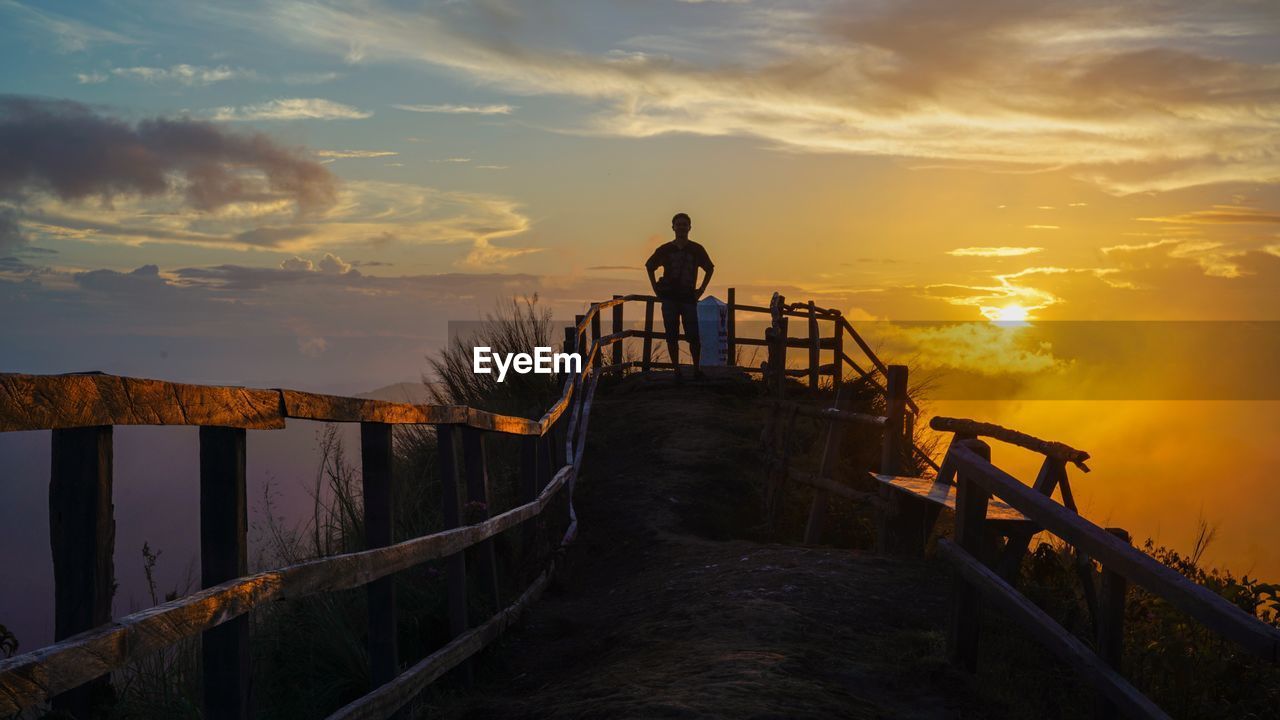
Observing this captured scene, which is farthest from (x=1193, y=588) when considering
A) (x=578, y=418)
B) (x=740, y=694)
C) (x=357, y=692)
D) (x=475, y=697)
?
(x=578, y=418)

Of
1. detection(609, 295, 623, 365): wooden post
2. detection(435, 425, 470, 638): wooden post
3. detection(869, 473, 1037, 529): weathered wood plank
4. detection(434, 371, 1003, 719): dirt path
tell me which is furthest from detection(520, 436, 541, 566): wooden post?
detection(609, 295, 623, 365): wooden post

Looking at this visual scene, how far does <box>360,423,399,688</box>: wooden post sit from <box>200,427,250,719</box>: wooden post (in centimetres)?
138

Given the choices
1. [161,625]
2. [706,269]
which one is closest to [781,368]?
[706,269]

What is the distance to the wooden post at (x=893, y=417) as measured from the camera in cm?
968

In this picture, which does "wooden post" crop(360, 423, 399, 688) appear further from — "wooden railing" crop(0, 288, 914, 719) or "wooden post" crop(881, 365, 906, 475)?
"wooden post" crop(881, 365, 906, 475)

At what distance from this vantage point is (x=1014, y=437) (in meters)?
7.64

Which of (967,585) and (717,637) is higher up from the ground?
(967,585)

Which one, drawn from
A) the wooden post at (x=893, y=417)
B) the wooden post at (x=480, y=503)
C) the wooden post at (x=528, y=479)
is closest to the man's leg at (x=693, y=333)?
the wooden post at (x=893, y=417)

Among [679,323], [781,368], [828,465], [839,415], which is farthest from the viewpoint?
[679,323]

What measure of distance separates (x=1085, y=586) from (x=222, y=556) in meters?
4.74

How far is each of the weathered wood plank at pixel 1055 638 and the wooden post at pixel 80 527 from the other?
11.5 ft

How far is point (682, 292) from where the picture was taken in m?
17.2

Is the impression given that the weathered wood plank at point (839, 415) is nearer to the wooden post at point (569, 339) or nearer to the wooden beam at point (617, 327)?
the wooden post at point (569, 339)

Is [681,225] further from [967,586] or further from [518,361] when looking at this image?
[967,586]
